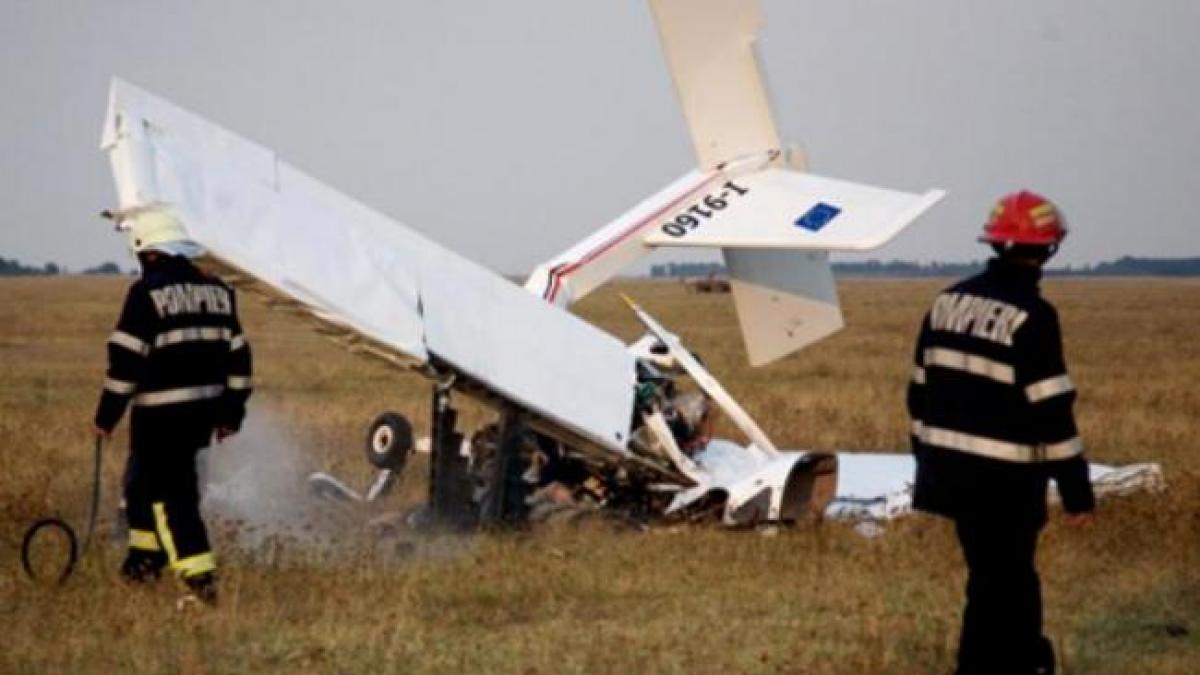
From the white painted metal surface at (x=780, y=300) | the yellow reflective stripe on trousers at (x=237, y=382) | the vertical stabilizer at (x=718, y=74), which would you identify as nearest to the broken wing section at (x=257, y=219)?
the yellow reflective stripe on trousers at (x=237, y=382)

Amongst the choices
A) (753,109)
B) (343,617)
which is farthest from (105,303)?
(343,617)

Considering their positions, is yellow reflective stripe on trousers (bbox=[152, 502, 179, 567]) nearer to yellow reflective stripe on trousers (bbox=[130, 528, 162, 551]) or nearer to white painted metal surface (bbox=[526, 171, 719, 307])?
yellow reflective stripe on trousers (bbox=[130, 528, 162, 551])

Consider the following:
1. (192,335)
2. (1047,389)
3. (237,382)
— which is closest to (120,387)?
(192,335)

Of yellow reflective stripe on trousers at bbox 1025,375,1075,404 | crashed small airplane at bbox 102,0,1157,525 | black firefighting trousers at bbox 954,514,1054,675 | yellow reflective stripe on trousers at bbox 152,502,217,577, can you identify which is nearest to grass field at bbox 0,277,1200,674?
yellow reflective stripe on trousers at bbox 152,502,217,577

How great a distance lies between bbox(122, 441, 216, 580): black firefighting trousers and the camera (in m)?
9.33

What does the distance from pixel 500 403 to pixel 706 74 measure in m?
3.66

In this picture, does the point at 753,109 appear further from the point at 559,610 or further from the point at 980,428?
the point at 980,428

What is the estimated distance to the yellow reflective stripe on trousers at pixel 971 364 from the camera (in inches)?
292

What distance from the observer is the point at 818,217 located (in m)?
13.2

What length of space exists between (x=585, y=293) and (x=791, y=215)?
159cm

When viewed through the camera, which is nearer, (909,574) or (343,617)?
(343,617)

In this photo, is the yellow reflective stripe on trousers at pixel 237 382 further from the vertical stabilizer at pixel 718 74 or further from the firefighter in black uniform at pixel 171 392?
the vertical stabilizer at pixel 718 74

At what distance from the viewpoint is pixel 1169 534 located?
38.8 ft

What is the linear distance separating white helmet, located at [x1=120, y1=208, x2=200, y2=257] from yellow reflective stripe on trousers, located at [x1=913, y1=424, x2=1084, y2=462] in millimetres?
3969
